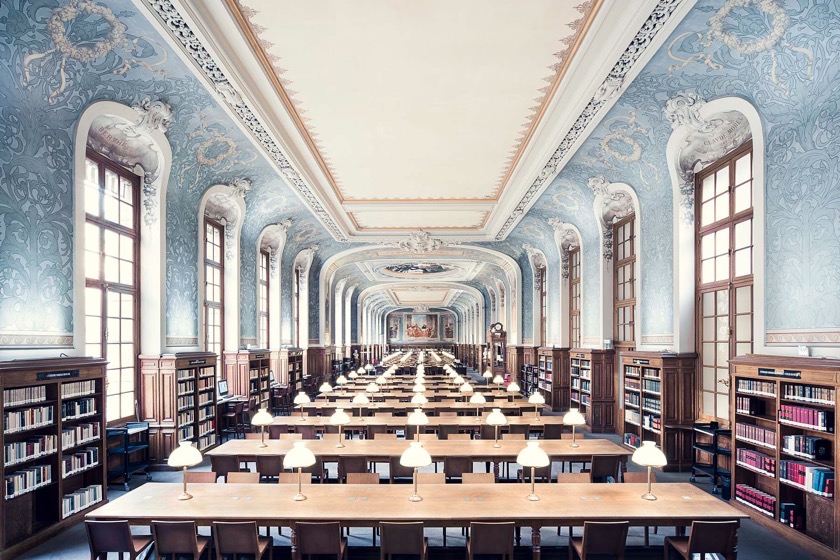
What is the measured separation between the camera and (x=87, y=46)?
662 cm

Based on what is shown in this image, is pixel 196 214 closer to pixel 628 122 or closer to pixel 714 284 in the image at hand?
pixel 628 122

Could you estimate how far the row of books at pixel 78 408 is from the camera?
697 centimetres

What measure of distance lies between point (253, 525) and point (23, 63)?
5437 millimetres

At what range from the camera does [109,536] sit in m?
4.98

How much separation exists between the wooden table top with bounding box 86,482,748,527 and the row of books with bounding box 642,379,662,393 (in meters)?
4.27

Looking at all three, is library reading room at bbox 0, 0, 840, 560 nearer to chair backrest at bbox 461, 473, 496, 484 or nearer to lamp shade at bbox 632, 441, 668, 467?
lamp shade at bbox 632, 441, 668, 467

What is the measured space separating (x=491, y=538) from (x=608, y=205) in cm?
994

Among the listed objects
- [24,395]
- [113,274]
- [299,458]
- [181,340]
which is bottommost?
[299,458]

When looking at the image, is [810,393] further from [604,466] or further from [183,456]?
[183,456]

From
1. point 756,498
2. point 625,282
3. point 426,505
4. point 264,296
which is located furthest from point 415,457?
point 264,296

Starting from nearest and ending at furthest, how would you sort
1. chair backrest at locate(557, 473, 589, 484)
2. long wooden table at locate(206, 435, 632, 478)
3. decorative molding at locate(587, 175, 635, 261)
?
chair backrest at locate(557, 473, 589, 484)
long wooden table at locate(206, 435, 632, 478)
decorative molding at locate(587, 175, 635, 261)

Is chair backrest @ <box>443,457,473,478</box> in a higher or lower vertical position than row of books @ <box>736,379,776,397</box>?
lower

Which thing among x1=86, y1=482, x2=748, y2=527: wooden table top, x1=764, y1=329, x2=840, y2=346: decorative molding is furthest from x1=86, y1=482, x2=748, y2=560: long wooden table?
x1=764, y1=329, x2=840, y2=346: decorative molding

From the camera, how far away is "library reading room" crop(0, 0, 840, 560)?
5727mm
